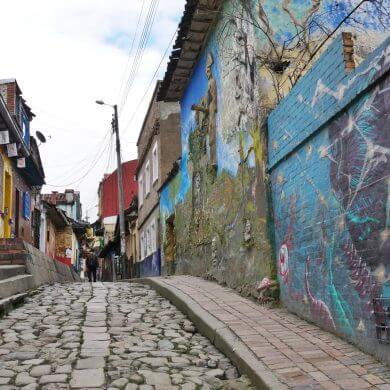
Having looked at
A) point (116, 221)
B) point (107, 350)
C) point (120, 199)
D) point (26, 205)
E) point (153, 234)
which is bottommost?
point (107, 350)

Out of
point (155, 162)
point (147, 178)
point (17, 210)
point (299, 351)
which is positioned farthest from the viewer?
point (147, 178)

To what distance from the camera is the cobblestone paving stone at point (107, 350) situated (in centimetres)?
447

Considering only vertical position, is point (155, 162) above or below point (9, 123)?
below

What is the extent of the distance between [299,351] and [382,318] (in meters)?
0.90

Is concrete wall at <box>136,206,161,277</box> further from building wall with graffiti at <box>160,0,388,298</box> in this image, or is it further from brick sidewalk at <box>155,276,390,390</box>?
brick sidewalk at <box>155,276,390,390</box>

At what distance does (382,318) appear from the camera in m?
4.41

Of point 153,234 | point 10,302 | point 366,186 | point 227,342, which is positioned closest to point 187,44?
point 10,302

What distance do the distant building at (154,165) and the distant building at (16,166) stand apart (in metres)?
4.49

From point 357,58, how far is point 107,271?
38.8m

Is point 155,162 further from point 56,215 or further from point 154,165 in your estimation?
point 56,215

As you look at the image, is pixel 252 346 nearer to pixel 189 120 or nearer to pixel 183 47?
pixel 183 47

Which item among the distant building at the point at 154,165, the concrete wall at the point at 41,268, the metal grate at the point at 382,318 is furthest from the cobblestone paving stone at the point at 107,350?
the distant building at the point at 154,165

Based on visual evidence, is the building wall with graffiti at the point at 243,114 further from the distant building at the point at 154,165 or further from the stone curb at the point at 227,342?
the distant building at the point at 154,165

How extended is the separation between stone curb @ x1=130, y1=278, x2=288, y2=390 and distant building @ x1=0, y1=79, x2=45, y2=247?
8369 millimetres
